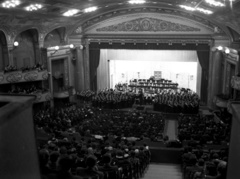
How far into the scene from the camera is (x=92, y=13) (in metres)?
20.8

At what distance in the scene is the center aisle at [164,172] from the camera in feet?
25.2

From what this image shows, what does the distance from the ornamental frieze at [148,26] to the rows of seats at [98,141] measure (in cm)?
651

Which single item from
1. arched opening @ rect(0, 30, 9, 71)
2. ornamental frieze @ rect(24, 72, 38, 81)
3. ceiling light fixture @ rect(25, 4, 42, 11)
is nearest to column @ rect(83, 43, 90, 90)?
ornamental frieze @ rect(24, 72, 38, 81)

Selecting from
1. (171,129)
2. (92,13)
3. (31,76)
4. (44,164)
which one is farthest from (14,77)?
(44,164)

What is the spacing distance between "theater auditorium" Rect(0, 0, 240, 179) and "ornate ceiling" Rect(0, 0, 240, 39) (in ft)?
0.23

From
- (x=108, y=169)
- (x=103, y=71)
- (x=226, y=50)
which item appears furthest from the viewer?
(x=103, y=71)

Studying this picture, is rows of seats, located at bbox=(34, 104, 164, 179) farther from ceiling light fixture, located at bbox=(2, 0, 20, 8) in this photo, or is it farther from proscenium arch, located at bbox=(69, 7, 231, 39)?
proscenium arch, located at bbox=(69, 7, 231, 39)

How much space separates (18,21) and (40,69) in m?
3.52

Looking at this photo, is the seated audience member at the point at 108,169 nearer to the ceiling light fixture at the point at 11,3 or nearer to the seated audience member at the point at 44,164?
the seated audience member at the point at 44,164

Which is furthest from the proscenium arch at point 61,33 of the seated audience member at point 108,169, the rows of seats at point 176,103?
the seated audience member at point 108,169

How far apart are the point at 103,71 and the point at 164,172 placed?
1721 cm

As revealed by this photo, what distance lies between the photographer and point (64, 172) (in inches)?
117

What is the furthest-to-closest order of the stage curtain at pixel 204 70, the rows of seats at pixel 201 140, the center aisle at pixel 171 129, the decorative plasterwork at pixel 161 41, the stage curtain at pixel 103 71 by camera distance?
the stage curtain at pixel 103 71
the stage curtain at pixel 204 70
the decorative plasterwork at pixel 161 41
the center aisle at pixel 171 129
the rows of seats at pixel 201 140

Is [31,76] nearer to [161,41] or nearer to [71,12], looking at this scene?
[71,12]
